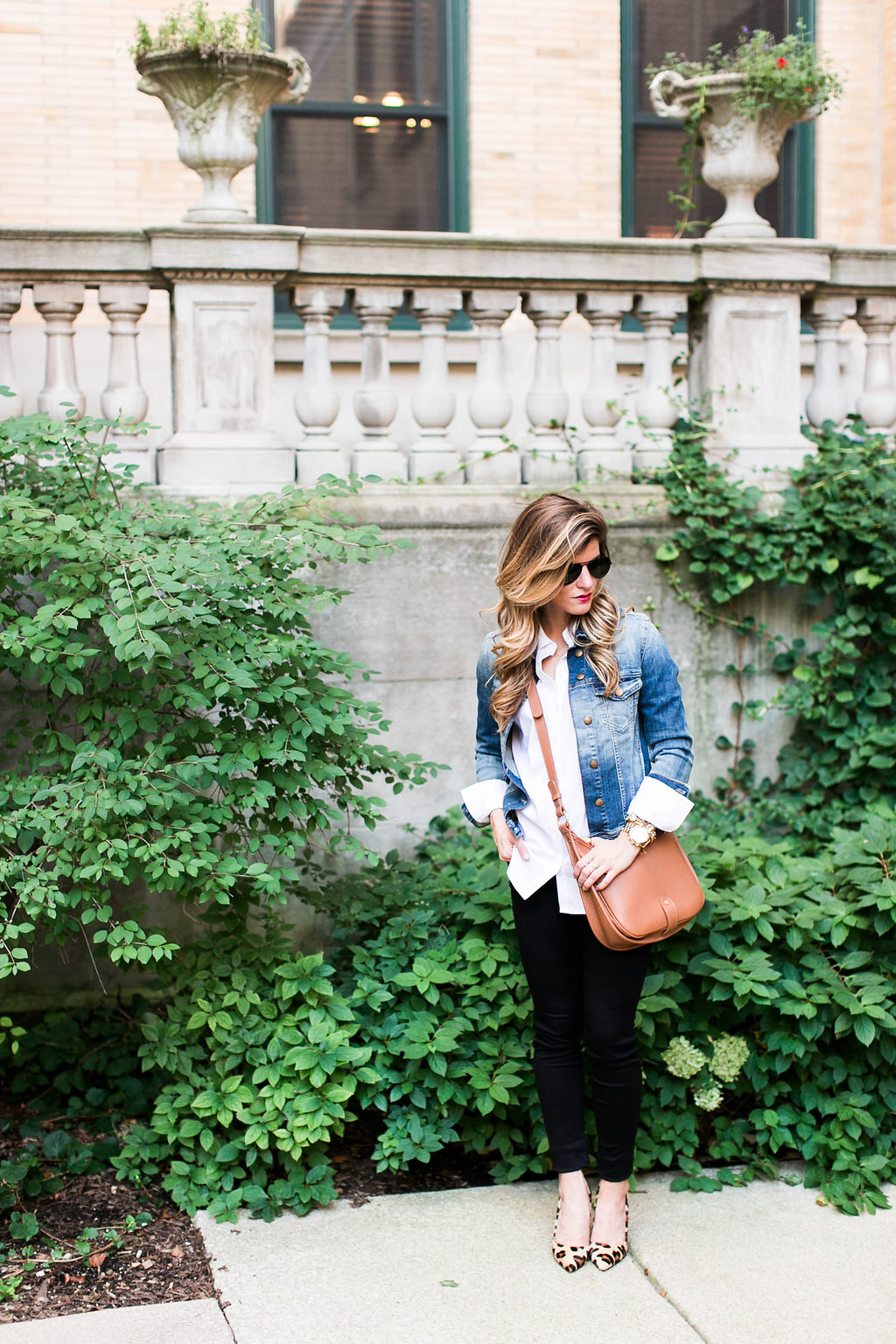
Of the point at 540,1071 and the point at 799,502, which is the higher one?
the point at 799,502

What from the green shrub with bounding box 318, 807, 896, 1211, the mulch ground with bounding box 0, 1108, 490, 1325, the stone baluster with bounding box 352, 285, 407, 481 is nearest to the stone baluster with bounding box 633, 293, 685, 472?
the stone baluster with bounding box 352, 285, 407, 481

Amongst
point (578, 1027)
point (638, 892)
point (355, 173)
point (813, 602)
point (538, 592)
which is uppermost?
point (355, 173)

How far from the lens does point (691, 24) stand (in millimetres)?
8734

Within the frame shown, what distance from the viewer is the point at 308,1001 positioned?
157 inches

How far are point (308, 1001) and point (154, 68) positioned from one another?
141 inches

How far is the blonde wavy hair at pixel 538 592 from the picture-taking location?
331cm

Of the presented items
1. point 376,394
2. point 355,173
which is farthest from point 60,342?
point 355,173

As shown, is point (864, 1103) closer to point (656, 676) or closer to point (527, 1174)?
point (527, 1174)

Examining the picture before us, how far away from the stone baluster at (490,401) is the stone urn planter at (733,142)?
1.09m

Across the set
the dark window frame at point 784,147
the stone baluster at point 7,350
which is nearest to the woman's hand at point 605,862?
the stone baluster at point 7,350

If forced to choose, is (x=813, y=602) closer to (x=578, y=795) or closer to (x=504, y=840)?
(x=578, y=795)

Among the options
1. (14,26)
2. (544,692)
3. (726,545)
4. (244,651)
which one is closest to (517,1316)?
(544,692)

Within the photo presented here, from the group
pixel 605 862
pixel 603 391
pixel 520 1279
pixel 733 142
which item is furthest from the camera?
pixel 733 142

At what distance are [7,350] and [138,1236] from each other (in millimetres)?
3293
